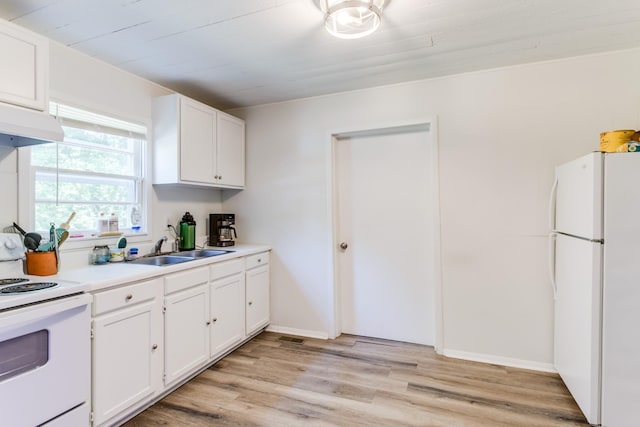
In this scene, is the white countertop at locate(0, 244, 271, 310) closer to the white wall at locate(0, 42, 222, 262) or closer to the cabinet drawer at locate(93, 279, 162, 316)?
the cabinet drawer at locate(93, 279, 162, 316)

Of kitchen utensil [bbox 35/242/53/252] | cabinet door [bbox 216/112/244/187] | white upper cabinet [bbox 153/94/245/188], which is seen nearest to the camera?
kitchen utensil [bbox 35/242/53/252]

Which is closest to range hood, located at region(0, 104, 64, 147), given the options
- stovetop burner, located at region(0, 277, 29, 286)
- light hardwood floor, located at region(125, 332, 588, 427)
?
stovetop burner, located at region(0, 277, 29, 286)

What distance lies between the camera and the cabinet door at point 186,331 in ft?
7.30

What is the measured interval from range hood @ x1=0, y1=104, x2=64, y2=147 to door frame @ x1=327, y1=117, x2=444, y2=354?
2131mm

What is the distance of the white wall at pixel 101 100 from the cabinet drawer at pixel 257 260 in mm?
775

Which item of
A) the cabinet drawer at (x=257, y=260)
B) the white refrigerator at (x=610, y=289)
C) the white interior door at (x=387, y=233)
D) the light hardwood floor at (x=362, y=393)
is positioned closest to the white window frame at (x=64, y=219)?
the cabinet drawer at (x=257, y=260)

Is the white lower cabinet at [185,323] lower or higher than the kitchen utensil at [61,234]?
lower

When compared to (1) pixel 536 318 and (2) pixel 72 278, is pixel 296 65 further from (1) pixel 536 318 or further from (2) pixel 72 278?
(1) pixel 536 318

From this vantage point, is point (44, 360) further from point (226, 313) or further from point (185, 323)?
point (226, 313)

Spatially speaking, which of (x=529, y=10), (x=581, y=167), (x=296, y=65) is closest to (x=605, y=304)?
(x=581, y=167)

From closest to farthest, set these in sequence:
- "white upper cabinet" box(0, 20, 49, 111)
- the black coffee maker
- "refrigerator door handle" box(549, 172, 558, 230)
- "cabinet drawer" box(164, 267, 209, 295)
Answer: "white upper cabinet" box(0, 20, 49, 111), "cabinet drawer" box(164, 267, 209, 295), "refrigerator door handle" box(549, 172, 558, 230), the black coffee maker

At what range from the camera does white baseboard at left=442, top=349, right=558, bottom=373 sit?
2551 mm

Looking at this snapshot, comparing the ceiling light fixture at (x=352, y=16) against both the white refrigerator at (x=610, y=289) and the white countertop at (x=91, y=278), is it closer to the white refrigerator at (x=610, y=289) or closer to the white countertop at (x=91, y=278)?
the white refrigerator at (x=610, y=289)

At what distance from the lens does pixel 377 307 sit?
3.21 metres
